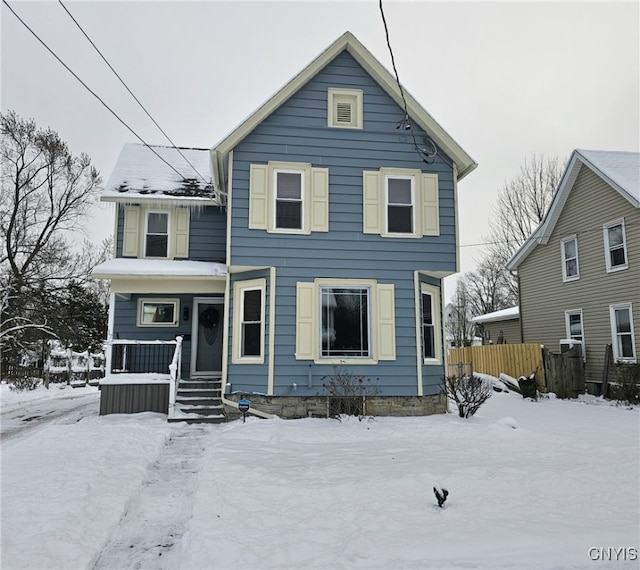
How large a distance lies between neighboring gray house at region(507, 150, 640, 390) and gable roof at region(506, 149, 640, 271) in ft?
0.08

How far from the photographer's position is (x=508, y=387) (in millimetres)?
16359

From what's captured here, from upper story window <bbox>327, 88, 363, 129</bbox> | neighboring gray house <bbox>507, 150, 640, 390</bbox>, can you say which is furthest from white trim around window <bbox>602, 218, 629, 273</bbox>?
upper story window <bbox>327, 88, 363, 129</bbox>

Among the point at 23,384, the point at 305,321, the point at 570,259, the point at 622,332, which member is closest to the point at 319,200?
the point at 305,321

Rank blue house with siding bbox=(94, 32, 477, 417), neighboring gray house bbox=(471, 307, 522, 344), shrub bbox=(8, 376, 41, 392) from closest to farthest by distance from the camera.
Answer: blue house with siding bbox=(94, 32, 477, 417), shrub bbox=(8, 376, 41, 392), neighboring gray house bbox=(471, 307, 522, 344)

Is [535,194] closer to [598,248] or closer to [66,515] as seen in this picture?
[598,248]

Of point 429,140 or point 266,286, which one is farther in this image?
point 429,140

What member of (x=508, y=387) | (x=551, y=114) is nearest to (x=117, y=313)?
(x=508, y=387)

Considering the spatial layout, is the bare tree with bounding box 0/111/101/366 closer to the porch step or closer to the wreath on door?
the wreath on door

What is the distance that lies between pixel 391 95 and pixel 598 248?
9.06 metres

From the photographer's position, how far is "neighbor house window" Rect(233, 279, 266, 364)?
10.3 meters

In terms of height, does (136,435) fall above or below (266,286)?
below

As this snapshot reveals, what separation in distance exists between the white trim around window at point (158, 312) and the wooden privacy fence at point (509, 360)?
24.9ft

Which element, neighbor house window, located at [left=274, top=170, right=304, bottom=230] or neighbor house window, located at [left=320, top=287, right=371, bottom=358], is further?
neighbor house window, located at [left=274, top=170, right=304, bottom=230]

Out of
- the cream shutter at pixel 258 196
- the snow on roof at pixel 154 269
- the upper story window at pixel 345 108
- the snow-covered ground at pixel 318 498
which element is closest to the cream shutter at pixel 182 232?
the snow on roof at pixel 154 269
